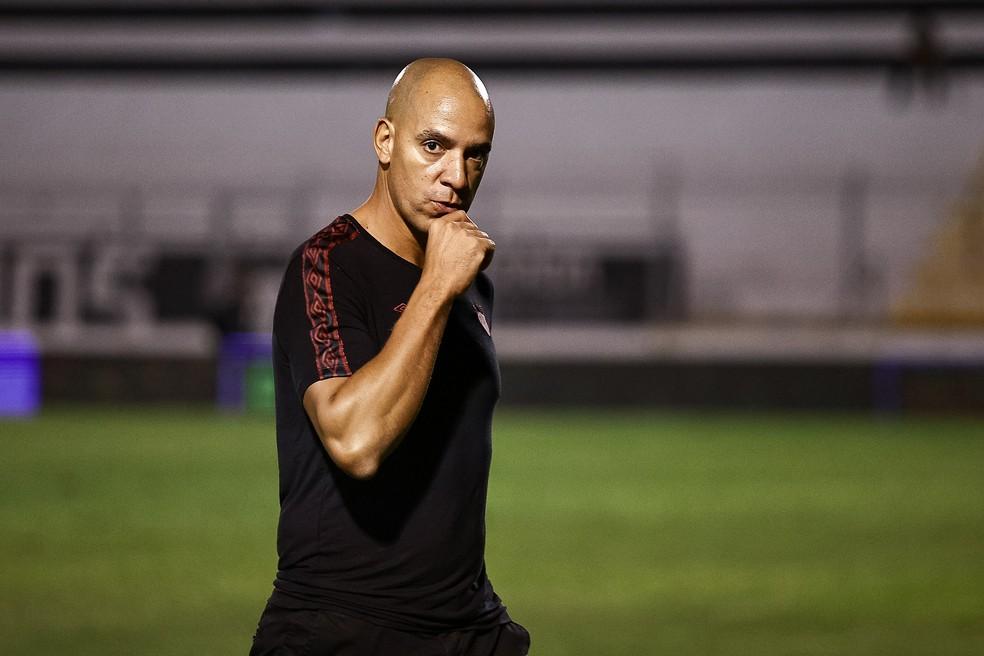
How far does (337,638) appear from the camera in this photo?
2.56 m

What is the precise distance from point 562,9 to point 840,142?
9345 mm

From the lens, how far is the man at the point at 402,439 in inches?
99.4

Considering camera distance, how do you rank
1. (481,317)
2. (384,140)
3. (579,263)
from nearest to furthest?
(384,140)
(481,317)
(579,263)

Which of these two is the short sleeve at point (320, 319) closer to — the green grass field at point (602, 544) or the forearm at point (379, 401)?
the forearm at point (379, 401)

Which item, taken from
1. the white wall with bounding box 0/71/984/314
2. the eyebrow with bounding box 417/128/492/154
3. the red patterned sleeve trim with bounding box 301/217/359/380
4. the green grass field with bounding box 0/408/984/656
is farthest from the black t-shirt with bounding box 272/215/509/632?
the white wall with bounding box 0/71/984/314

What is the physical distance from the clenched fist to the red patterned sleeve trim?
0.19 meters

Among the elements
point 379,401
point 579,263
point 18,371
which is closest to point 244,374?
point 18,371

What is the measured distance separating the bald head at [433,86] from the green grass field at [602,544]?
3184 millimetres

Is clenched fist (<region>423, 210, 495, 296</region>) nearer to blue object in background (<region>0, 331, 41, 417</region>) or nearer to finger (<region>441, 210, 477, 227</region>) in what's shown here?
finger (<region>441, 210, 477, 227</region>)

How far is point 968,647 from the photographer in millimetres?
5496

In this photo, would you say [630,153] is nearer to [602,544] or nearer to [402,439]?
[602,544]

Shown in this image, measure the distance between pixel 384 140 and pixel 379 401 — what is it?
605 millimetres

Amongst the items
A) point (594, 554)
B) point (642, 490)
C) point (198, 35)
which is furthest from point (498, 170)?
point (594, 554)

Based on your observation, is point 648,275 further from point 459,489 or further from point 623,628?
point 459,489
